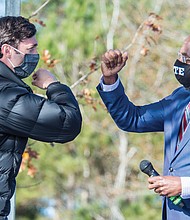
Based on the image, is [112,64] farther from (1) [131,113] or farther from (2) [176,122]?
(2) [176,122]

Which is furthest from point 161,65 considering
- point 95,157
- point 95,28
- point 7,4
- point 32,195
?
point 7,4

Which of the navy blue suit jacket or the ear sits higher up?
the ear

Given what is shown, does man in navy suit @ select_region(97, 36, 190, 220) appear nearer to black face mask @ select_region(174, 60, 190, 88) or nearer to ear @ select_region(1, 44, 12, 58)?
black face mask @ select_region(174, 60, 190, 88)

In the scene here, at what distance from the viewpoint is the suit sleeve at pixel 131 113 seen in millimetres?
4655

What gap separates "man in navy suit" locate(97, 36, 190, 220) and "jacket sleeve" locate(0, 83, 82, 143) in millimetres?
635

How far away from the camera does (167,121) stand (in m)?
4.58

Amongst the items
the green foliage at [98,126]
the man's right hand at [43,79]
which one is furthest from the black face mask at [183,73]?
the green foliage at [98,126]

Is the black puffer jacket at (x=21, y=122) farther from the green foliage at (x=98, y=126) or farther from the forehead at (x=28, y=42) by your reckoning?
the green foliage at (x=98, y=126)

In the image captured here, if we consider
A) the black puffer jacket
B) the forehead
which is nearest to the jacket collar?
the black puffer jacket

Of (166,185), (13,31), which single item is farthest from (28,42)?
(166,185)

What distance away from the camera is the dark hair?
3.78 meters

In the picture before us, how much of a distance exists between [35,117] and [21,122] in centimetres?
7

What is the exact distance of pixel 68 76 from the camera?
16047mm

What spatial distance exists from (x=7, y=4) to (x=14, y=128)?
143 centimetres
